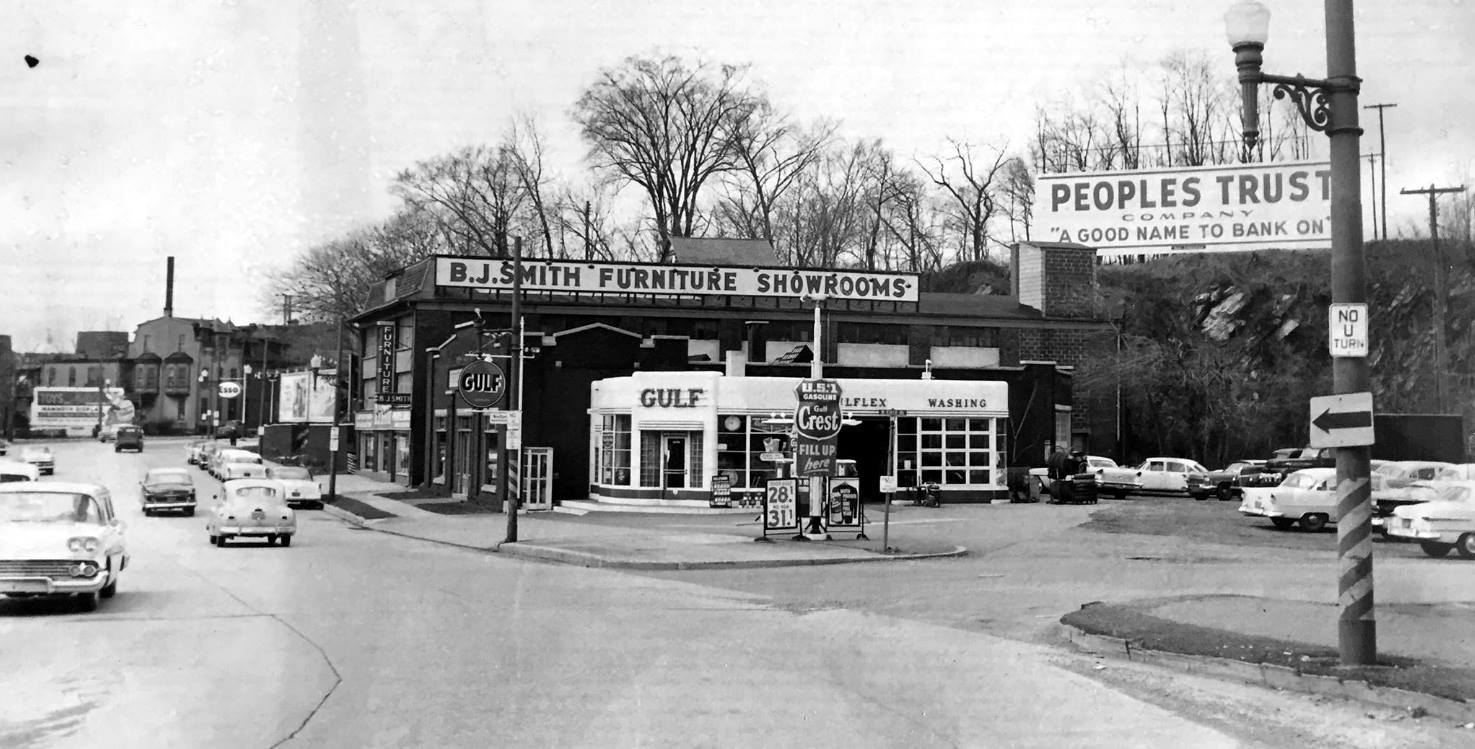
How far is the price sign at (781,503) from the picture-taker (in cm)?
2728

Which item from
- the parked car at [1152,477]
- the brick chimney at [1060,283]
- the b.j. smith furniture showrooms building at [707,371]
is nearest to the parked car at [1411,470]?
the b.j. smith furniture showrooms building at [707,371]

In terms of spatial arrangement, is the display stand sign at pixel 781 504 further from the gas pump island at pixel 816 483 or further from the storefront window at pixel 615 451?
the storefront window at pixel 615 451

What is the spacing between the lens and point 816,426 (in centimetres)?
2642

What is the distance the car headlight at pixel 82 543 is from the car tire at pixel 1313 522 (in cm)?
2659

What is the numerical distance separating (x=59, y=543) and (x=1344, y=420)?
45.4 feet

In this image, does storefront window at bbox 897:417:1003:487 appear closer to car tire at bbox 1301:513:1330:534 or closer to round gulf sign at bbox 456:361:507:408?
car tire at bbox 1301:513:1330:534

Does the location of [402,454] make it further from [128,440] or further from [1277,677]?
[1277,677]

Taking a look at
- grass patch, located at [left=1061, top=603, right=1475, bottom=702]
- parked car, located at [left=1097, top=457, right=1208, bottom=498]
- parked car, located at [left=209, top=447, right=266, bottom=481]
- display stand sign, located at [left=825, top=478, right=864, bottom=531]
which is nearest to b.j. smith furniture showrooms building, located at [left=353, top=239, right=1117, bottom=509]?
display stand sign, located at [left=825, top=478, right=864, bottom=531]

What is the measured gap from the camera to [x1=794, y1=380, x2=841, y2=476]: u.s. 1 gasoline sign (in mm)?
26469

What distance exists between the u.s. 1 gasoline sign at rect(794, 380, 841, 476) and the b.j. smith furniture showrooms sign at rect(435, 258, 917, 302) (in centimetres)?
2568

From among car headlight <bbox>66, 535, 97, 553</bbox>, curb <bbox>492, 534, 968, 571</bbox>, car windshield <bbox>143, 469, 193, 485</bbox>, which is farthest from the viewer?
car windshield <bbox>143, 469, 193, 485</bbox>

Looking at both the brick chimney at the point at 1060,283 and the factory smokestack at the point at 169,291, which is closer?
the brick chimney at the point at 1060,283

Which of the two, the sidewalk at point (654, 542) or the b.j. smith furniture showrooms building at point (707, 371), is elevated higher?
the b.j. smith furniture showrooms building at point (707, 371)

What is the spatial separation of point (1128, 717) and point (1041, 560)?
14442mm
